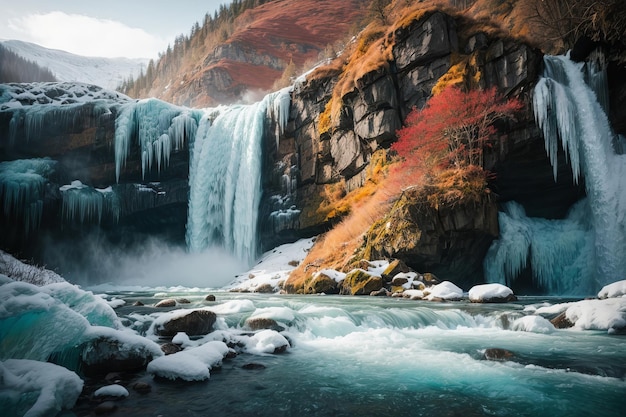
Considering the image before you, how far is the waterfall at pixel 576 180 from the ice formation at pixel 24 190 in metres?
32.5

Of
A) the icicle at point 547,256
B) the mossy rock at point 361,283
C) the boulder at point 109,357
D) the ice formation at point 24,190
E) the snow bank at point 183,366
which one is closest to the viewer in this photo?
the snow bank at point 183,366

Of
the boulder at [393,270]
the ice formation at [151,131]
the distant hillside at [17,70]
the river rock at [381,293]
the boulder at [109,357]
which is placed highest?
the distant hillside at [17,70]

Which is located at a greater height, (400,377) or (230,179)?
(230,179)

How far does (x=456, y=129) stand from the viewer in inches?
736

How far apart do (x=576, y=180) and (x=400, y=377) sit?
16951 mm

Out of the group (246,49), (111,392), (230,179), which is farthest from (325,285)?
(246,49)

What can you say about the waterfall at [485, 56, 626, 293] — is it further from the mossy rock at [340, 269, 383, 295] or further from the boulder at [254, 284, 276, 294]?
the boulder at [254, 284, 276, 294]

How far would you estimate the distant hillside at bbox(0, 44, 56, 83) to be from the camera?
62.9 m

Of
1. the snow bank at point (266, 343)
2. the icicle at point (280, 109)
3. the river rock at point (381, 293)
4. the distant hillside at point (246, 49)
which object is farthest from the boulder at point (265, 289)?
the distant hillside at point (246, 49)

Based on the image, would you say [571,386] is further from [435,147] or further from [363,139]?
[363,139]

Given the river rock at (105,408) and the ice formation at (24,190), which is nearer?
the river rock at (105,408)

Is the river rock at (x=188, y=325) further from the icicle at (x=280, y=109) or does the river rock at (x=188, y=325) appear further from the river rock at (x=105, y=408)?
the icicle at (x=280, y=109)

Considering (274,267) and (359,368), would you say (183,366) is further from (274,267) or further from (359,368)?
(274,267)

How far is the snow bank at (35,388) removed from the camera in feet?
12.5
